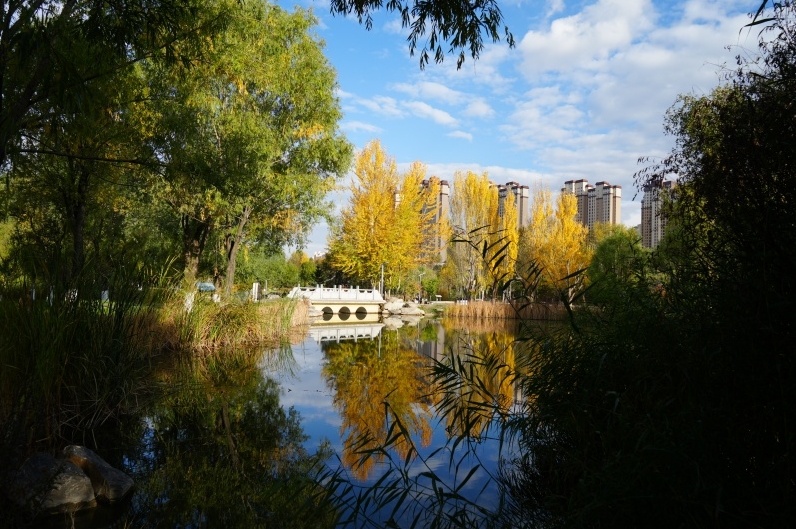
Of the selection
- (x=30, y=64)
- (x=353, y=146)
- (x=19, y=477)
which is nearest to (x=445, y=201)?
(x=353, y=146)

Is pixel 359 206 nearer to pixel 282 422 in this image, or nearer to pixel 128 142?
pixel 128 142

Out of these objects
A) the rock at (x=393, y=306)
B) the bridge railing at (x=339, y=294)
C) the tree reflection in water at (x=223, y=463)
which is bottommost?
the tree reflection in water at (x=223, y=463)

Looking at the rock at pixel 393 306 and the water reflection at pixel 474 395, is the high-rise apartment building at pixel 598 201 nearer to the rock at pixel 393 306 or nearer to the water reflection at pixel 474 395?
the rock at pixel 393 306

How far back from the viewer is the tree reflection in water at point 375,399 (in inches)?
204

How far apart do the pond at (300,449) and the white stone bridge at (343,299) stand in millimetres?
17686

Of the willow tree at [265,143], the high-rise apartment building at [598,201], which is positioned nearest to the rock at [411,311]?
the willow tree at [265,143]

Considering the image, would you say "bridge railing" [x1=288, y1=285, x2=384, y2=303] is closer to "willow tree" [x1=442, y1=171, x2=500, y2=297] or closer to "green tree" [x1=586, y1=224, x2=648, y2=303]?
"willow tree" [x1=442, y1=171, x2=500, y2=297]

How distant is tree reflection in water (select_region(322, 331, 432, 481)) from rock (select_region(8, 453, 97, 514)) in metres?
1.78

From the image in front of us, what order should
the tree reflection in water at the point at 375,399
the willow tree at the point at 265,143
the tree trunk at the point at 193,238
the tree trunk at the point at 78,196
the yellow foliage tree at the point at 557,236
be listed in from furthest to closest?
the yellow foliage tree at the point at 557,236 < the tree trunk at the point at 193,238 < the willow tree at the point at 265,143 < the tree trunk at the point at 78,196 < the tree reflection in water at the point at 375,399

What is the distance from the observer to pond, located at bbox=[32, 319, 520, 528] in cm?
370

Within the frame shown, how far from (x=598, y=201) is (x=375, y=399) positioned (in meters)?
51.5

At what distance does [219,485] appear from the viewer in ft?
14.1

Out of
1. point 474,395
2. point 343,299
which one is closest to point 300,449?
point 474,395

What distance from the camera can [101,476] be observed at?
4.00m
